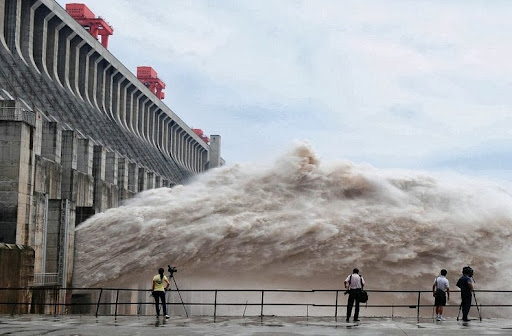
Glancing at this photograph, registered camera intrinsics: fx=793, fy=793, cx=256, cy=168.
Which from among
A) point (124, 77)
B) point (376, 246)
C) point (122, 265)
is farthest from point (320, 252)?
point (124, 77)

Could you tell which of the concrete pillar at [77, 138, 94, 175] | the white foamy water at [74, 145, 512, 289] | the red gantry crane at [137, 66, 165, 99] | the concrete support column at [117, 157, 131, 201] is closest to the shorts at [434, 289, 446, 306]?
the white foamy water at [74, 145, 512, 289]

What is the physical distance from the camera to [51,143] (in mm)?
50938

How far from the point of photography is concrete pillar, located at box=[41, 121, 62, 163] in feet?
166

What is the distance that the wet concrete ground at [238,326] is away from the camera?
2325 centimetres

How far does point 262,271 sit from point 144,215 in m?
8.89

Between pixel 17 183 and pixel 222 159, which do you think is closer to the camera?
pixel 17 183

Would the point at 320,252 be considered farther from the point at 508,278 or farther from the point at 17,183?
the point at 17,183

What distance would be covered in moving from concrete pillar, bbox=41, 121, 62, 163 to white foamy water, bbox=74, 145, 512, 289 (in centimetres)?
534

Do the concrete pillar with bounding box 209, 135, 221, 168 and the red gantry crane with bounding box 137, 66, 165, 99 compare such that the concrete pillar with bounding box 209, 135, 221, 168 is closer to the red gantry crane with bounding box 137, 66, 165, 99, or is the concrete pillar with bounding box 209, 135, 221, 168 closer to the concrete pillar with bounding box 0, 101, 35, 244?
the red gantry crane with bounding box 137, 66, 165, 99

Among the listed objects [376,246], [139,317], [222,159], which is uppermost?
[222,159]

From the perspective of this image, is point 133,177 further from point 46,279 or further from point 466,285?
point 466,285

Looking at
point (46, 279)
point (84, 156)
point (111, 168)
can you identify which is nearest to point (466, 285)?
point (46, 279)

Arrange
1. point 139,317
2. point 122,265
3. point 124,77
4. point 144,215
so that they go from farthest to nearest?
point 124,77, point 144,215, point 122,265, point 139,317

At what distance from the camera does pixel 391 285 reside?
43.1 meters
